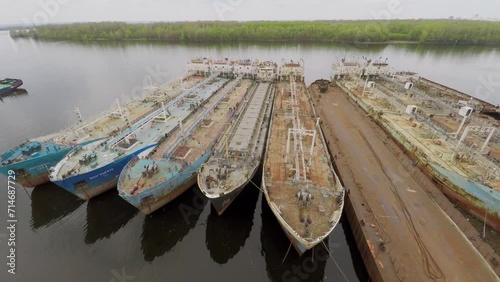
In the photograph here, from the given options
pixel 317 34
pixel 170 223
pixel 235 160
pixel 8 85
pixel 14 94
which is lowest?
pixel 170 223

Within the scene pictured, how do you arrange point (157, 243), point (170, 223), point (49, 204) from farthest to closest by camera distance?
point (49, 204), point (170, 223), point (157, 243)

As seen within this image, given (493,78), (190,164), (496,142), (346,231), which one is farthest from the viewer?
(493,78)

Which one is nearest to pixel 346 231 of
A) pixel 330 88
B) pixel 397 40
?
pixel 330 88

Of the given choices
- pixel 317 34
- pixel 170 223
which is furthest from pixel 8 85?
pixel 317 34

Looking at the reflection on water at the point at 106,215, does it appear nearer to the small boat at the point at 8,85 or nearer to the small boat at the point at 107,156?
the small boat at the point at 107,156

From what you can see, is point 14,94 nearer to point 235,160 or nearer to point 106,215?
point 106,215

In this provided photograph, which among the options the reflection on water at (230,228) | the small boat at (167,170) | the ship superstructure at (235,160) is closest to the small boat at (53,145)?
the small boat at (167,170)

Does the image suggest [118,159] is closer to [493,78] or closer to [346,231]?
[346,231]
